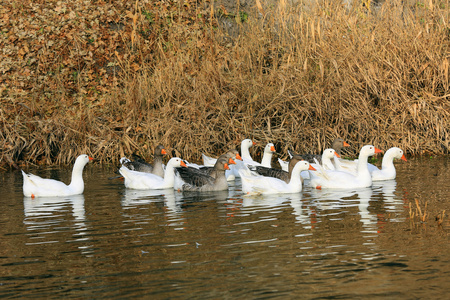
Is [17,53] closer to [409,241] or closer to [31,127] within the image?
[31,127]

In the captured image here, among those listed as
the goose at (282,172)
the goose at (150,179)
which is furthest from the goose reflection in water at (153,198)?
the goose at (282,172)

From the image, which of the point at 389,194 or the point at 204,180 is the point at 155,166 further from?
the point at 389,194

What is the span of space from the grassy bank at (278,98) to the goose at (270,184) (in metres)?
5.10

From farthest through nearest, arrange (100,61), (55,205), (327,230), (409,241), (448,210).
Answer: (100,61), (55,205), (448,210), (327,230), (409,241)

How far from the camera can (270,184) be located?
13156mm

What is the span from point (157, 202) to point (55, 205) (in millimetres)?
1891

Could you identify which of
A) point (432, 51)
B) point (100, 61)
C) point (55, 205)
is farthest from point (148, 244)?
point (100, 61)

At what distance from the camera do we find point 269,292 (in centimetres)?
679

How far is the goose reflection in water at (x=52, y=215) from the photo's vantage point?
990 centimetres

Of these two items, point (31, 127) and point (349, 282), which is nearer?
point (349, 282)

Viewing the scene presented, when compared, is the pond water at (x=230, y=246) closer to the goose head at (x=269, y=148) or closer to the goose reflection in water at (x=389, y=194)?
the goose reflection in water at (x=389, y=194)

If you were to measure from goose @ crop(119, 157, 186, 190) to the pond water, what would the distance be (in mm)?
1000

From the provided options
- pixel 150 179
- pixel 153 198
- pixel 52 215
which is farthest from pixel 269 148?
pixel 52 215

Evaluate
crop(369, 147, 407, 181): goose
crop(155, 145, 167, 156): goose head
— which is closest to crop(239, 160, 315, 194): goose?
→ crop(369, 147, 407, 181): goose
